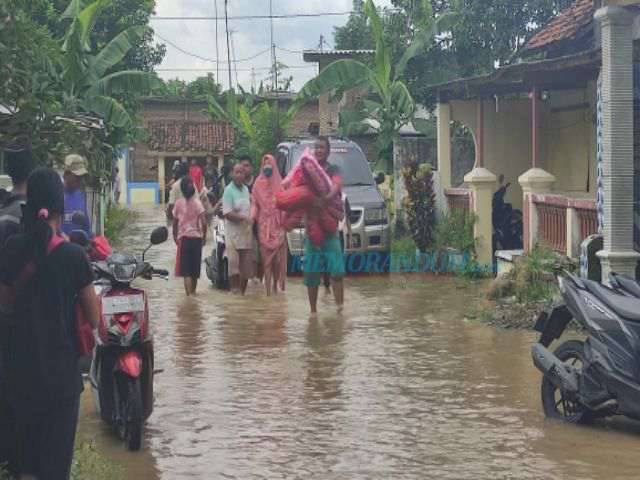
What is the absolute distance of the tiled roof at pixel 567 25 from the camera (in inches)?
827

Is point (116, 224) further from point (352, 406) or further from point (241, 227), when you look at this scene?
point (352, 406)

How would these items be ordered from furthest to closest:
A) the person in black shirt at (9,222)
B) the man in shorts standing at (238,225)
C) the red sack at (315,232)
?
the man in shorts standing at (238,225), the red sack at (315,232), the person in black shirt at (9,222)

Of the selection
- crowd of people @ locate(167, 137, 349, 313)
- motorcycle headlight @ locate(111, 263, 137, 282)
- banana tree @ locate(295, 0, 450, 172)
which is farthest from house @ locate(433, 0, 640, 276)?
motorcycle headlight @ locate(111, 263, 137, 282)

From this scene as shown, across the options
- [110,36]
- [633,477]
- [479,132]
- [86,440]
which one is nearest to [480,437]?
[633,477]

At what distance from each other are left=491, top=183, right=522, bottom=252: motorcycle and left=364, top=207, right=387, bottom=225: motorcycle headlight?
65.3 inches

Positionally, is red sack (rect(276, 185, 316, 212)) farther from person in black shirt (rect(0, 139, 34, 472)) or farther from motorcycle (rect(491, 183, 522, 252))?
person in black shirt (rect(0, 139, 34, 472))

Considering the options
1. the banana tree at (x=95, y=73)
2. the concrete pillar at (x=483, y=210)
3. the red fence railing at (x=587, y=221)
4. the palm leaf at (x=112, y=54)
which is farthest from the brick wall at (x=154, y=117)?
the red fence railing at (x=587, y=221)

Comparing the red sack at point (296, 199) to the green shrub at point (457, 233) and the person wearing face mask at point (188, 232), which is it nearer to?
the person wearing face mask at point (188, 232)

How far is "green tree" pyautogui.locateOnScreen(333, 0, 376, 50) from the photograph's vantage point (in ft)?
149

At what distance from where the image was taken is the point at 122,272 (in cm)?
779

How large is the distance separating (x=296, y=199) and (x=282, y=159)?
5.42 metres

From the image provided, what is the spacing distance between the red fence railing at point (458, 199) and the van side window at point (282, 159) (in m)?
2.74

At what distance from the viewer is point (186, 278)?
16000mm

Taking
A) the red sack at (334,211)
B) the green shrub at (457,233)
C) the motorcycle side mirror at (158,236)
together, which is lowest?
the green shrub at (457,233)
